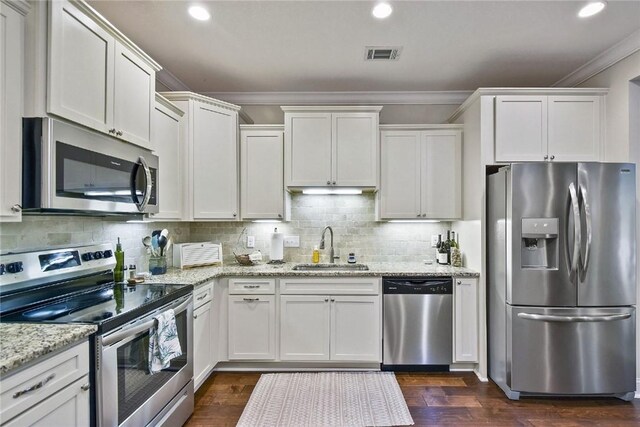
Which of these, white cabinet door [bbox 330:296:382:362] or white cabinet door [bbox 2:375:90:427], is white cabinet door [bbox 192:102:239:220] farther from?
white cabinet door [bbox 2:375:90:427]

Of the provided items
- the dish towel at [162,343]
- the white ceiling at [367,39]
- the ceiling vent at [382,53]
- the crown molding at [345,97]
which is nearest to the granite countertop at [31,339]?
the dish towel at [162,343]

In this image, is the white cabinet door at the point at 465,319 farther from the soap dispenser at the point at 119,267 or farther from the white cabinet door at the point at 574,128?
the soap dispenser at the point at 119,267

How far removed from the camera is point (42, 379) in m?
1.18

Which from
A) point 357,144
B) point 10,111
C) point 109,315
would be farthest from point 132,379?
point 357,144

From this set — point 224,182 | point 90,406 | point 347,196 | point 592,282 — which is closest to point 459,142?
point 347,196

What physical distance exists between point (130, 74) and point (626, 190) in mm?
3566

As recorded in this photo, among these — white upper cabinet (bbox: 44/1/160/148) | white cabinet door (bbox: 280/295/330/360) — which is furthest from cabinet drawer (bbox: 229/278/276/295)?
white upper cabinet (bbox: 44/1/160/148)

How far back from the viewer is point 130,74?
208 cm

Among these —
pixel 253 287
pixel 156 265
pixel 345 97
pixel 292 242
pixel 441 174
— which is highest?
pixel 345 97

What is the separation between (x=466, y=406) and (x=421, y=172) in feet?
6.63

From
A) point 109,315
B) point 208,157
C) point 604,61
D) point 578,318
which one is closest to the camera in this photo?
point 109,315

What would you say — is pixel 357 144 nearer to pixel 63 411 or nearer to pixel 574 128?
pixel 574 128

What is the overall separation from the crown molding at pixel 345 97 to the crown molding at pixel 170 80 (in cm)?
28

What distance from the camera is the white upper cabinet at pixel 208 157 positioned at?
115 inches
